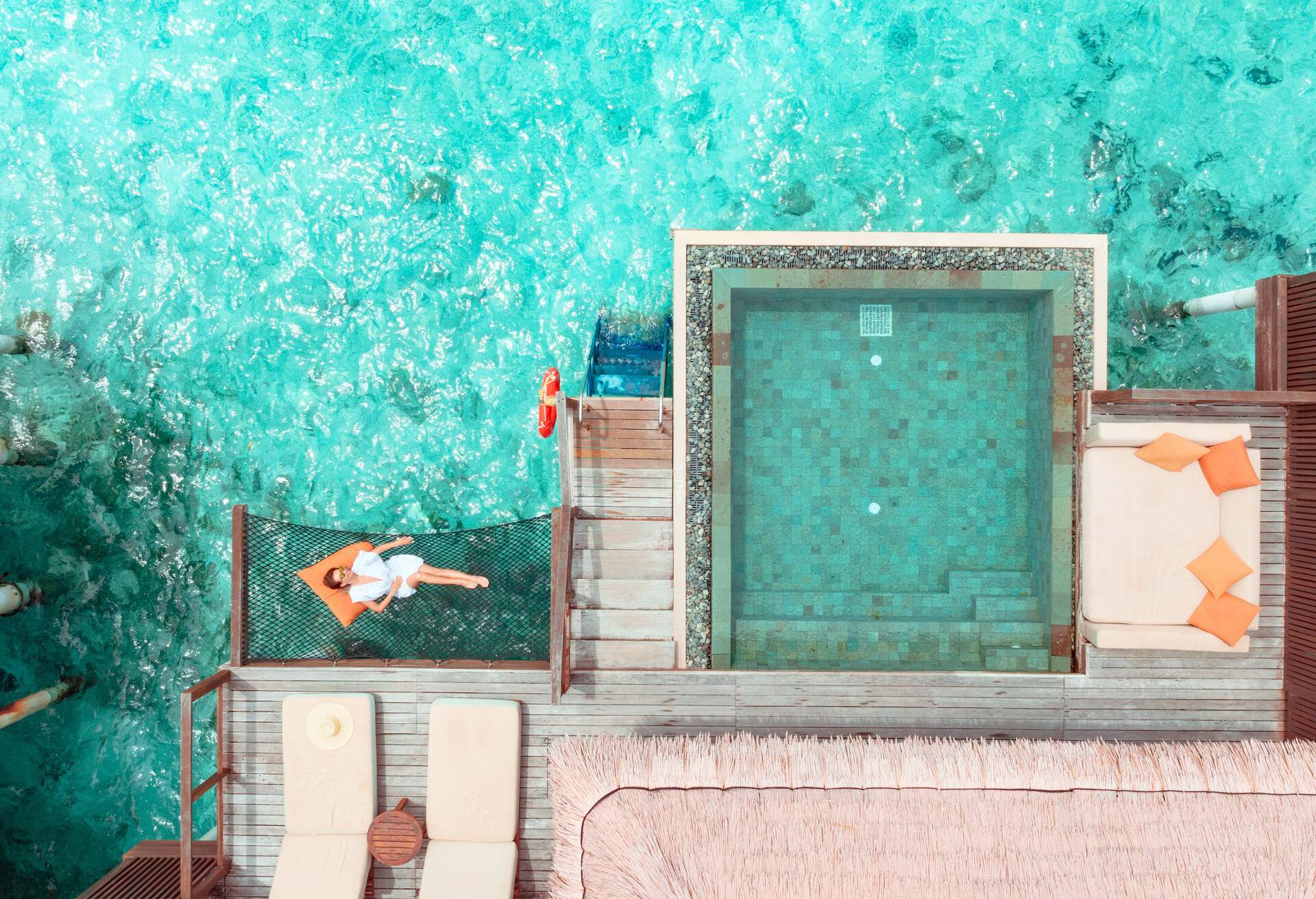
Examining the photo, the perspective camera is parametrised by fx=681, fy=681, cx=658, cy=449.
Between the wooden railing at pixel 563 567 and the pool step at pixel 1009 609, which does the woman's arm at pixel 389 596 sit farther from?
the pool step at pixel 1009 609

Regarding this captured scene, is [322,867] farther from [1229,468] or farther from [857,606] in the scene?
[1229,468]

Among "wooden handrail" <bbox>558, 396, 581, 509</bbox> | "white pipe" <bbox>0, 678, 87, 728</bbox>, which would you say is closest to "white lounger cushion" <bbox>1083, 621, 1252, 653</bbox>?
"wooden handrail" <bbox>558, 396, 581, 509</bbox>

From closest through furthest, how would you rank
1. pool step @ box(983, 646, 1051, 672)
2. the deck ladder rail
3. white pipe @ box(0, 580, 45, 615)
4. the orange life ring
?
1. the orange life ring
2. the deck ladder rail
3. pool step @ box(983, 646, 1051, 672)
4. white pipe @ box(0, 580, 45, 615)

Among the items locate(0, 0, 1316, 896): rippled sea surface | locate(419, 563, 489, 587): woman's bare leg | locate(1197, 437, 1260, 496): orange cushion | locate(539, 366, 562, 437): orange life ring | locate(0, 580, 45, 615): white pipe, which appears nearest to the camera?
locate(539, 366, 562, 437): orange life ring

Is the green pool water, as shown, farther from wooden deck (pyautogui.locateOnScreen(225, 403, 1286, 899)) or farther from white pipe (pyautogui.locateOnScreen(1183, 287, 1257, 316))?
white pipe (pyautogui.locateOnScreen(1183, 287, 1257, 316))

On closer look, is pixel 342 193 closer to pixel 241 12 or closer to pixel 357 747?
pixel 241 12

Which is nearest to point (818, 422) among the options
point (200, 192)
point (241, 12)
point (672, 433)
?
point (672, 433)

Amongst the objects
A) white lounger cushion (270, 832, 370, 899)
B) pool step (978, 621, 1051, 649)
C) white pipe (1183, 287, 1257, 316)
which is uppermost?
white pipe (1183, 287, 1257, 316)
